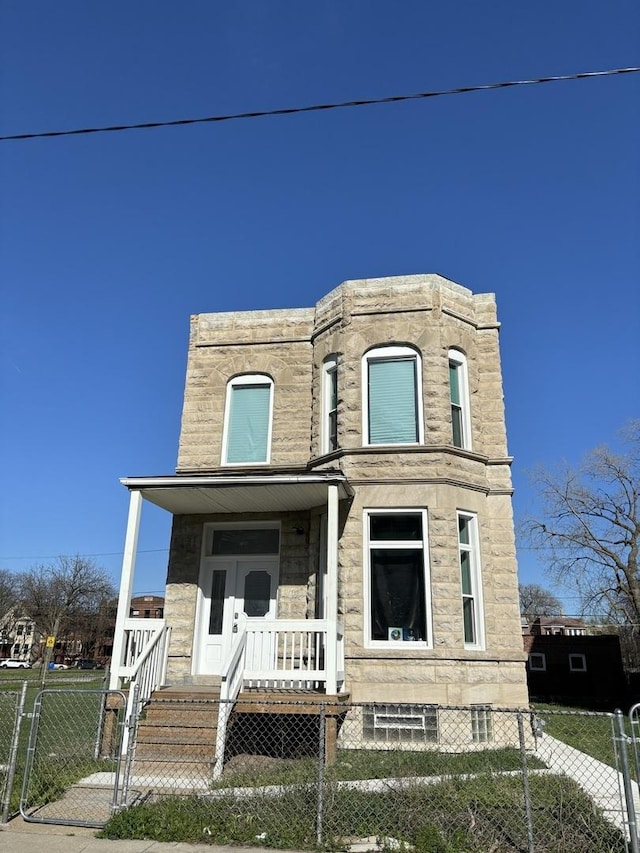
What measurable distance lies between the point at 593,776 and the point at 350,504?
528 centimetres

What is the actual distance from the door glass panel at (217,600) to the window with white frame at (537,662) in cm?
2614

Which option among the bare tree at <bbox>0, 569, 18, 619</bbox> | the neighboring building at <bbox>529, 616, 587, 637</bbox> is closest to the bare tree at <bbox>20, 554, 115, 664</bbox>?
the bare tree at <bbox>0, 569, 18, 619</bbox>

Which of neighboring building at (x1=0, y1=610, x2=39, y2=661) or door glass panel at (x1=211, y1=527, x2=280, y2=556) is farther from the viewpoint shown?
neighboring building at (x1=0, y1=610, x2=39, y2=661)

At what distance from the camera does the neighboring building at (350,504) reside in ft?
32.2

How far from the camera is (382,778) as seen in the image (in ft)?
23.6

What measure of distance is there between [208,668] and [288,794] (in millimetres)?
5458

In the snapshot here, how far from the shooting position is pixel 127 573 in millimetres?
9758

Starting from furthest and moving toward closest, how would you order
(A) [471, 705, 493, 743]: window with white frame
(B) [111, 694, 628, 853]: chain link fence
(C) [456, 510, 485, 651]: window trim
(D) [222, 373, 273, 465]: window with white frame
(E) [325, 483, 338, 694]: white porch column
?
(D) [222, 373, 273, 465]: window with white frame
(C) [456, 510, 485, 651]: window trim
(A) [471, 705, 493, 743]: window with white frame
(E) [325, 483, 338, 694]: white porch column
(B) [111, 694, 628, 853]: chain link fence

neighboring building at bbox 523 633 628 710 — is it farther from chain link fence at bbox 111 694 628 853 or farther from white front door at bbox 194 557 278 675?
white front door at bbox 194 557 278 675

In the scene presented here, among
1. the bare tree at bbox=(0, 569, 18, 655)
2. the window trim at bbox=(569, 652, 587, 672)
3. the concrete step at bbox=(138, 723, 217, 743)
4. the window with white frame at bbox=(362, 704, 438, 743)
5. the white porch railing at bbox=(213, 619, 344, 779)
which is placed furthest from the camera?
the bare tree at bbox=(0, 569, 18, 655)

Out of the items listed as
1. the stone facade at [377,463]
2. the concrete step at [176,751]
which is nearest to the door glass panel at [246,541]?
Answer: the stone facade at [377,463]

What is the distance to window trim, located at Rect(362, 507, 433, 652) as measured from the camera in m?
10.0

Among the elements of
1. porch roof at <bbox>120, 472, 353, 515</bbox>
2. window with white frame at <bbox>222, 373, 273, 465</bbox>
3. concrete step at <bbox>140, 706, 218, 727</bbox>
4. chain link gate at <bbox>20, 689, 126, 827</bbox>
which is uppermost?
window with white frame at <bbox>222, 373, 273, 465</bbox>

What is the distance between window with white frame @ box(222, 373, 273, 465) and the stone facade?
16cm
